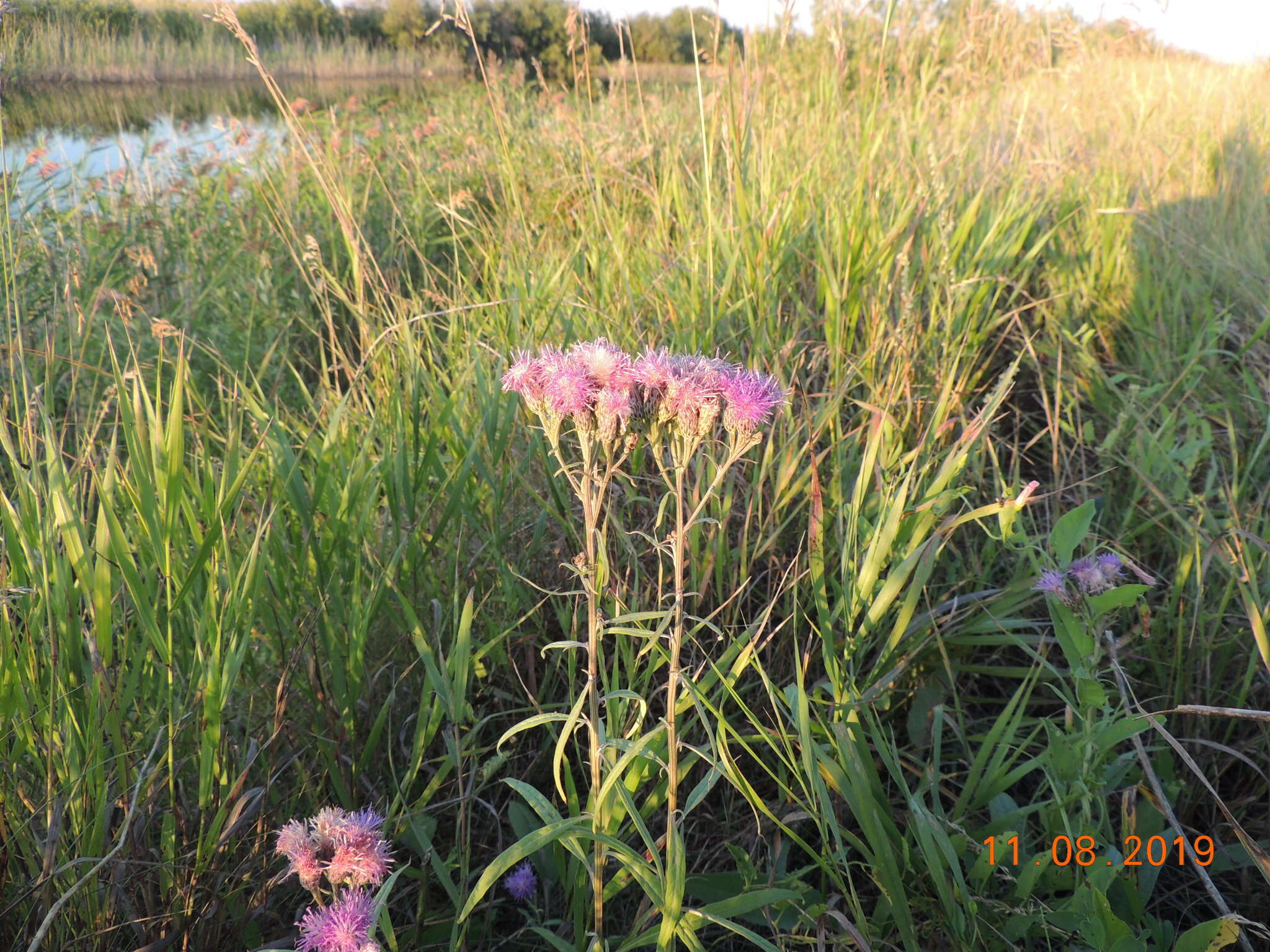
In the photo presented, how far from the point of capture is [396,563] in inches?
54.5

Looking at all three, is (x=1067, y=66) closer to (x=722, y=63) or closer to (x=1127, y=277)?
(x=1127, y=277)

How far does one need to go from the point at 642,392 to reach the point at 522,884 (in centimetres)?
74

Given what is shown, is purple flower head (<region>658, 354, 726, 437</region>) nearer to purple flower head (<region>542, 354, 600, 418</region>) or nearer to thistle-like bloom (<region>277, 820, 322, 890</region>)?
purple flower head (<region>542, 354, 600, 418</region>)

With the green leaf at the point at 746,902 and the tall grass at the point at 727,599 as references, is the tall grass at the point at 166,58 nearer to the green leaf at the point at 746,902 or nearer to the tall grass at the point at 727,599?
the tall grass at the point at 727,599

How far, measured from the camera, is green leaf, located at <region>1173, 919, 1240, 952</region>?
92 cm

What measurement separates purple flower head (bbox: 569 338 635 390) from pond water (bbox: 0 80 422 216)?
1.65 meters

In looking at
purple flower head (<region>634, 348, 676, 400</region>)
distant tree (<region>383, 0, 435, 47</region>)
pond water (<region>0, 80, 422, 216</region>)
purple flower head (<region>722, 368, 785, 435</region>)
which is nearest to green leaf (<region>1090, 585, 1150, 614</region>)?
purple flower head (<region>722, 368, 785, 435</region>)

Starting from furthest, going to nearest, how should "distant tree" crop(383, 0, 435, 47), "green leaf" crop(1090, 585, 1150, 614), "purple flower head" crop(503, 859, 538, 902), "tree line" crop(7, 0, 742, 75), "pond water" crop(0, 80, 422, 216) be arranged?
"distant tree" crop(383, 0, 435, 47) → "pond water" crop(0, 80, 422, 216) → "tree line" crop(7, 0, 742, 75) → "purple flower head" crop(503, 859, 538, 902) → "green leaf" crop(1090, 585, 1150, 614)

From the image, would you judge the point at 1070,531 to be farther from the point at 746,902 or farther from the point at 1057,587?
the point at 746,902

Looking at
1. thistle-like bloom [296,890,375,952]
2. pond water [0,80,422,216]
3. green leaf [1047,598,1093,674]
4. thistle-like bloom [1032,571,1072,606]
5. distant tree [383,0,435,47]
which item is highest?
distant tree [383,0,435,47]

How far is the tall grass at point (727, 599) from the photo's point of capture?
109 centimetres

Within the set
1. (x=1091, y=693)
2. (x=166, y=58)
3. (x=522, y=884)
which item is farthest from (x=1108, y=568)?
(x=166, y=58)

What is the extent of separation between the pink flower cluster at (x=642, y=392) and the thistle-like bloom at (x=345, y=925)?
53 centimetres

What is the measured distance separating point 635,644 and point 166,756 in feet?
2.37
